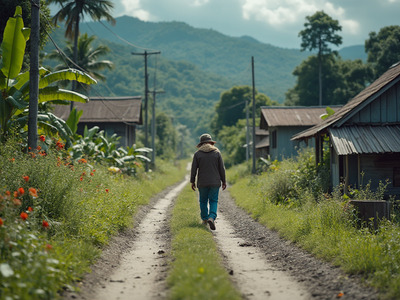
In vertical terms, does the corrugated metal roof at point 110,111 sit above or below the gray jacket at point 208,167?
above

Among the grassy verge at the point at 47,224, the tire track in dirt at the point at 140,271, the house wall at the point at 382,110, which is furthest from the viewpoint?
the house wall at the point at 382,110

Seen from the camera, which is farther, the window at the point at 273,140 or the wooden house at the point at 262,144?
the wooden house at the point at 262,144

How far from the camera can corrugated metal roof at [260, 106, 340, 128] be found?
32656mm

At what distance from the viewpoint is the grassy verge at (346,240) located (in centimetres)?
659

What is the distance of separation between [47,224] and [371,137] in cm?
1122

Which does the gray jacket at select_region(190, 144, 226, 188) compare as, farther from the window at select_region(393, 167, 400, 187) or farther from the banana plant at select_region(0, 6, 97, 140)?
the window at select_region(393, 167, 400, 187)

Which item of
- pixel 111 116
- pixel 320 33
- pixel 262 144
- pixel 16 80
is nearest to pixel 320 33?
pixel 320 33

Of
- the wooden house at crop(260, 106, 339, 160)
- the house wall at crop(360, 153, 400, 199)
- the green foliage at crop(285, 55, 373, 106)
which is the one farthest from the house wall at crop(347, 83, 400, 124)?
the green foliage at crop(285, 55, 373, 106)

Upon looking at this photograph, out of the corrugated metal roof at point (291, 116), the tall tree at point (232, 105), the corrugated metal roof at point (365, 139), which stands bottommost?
the corrugated metal roof at point (365, 139)

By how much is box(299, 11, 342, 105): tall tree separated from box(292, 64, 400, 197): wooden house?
4413 cm

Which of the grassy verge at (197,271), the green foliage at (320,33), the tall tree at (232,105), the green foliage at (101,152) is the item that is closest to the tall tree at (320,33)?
the green foliage at (320,33)

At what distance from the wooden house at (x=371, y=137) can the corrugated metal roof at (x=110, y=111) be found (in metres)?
20.7

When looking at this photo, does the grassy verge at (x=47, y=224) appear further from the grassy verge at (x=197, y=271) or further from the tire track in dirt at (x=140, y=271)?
the grassy verge at (x=197, y=271)

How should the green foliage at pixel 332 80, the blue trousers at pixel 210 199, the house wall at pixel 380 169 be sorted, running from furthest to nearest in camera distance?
the green foliage at pixel 332 80
the house wall at pixel 380 169
the blue trousers at pixel 210 199
